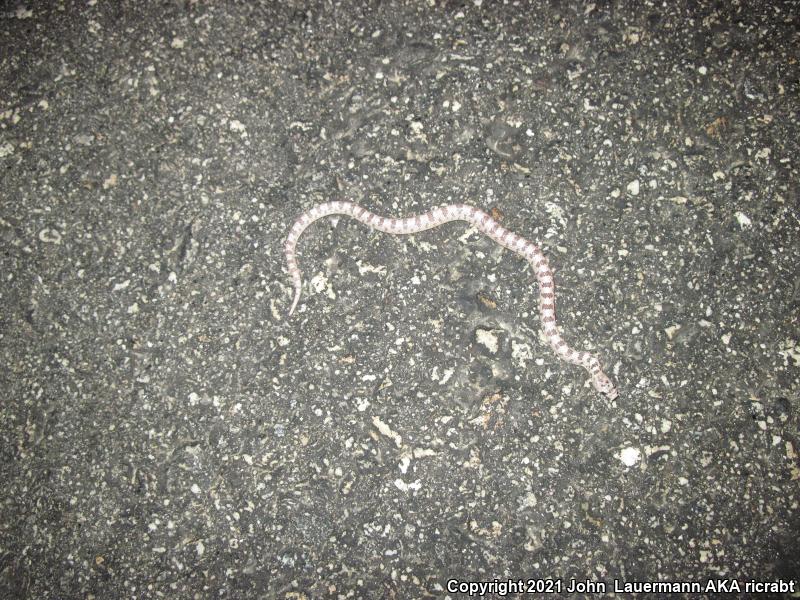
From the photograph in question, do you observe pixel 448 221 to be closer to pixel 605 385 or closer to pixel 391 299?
pixel 391 299

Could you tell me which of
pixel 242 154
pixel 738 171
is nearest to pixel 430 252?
pixel 242 154

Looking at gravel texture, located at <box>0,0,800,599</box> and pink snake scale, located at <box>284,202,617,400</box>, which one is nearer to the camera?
gravel texture, located at <box>0,0,800,599</box>

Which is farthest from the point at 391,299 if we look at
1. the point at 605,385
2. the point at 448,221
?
the point at 605,385

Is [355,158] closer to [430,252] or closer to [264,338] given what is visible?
[430,252]

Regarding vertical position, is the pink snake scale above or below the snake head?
above
